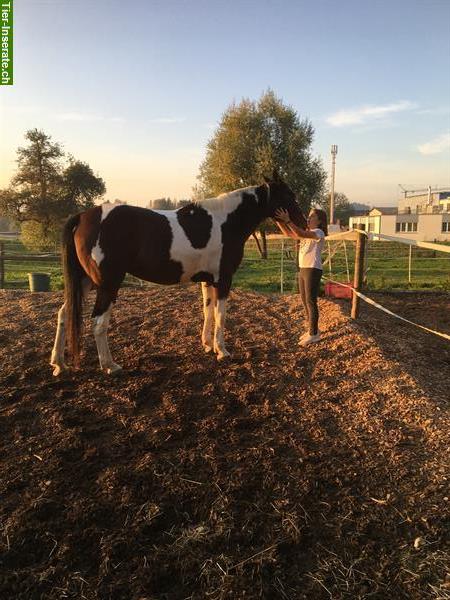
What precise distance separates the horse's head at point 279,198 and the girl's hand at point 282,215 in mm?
47

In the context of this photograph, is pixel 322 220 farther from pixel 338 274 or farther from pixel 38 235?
pixel 38 235

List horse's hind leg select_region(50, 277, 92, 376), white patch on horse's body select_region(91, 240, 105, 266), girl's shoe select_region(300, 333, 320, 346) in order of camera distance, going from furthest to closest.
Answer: girl's shoe select_region(300, 333, 320, 346) < horse's hind leg select_region(50, 277, 92, 376) < white patch on horse's body select_region(91, 240, 105, 266)

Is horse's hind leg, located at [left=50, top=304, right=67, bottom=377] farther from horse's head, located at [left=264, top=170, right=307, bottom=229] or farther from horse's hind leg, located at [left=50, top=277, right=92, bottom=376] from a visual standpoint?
horse's head, located at [left=264, top=170, right=307, bottom=229]

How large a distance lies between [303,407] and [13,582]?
7.92 ft

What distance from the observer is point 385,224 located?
54594mm

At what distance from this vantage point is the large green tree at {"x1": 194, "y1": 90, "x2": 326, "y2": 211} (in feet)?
78.2

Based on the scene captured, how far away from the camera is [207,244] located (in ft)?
15.6

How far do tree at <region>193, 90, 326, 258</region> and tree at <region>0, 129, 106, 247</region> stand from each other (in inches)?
327

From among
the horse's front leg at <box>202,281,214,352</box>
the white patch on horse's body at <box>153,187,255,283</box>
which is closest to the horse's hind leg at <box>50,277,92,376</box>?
the white patch on horse's body at <box>153,187,255,283</box>

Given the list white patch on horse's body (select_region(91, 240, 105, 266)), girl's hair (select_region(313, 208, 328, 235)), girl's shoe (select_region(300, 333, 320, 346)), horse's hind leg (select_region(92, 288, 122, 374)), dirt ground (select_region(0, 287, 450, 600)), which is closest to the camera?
dirt ground (select_region(0, 287, 450, 600))

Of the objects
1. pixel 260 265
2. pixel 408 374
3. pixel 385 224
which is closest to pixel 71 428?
pixel 408 374

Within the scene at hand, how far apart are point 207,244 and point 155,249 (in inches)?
24.7

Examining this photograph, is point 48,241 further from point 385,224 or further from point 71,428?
point 385,224

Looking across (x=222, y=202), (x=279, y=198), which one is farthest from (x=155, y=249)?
(x=279, y=198)
